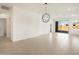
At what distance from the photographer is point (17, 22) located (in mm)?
7605

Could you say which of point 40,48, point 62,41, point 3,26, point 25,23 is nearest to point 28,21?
point 25,23

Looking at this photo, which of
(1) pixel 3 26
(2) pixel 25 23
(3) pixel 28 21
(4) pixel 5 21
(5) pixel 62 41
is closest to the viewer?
(5) pixel 62 41

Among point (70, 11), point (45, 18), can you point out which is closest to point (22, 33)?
point (70, 11)

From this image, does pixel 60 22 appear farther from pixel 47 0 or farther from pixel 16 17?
pixel 47 0

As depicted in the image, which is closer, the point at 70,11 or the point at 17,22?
the point at 70,11

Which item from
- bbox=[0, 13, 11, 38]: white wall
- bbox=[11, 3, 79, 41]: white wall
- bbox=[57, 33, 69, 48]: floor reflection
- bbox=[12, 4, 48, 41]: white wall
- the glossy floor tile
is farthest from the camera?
bbox=[0, 13, 11, 38]: white wall

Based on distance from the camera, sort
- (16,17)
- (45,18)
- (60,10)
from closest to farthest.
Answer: (45,18)
(60,10)
(16,17)

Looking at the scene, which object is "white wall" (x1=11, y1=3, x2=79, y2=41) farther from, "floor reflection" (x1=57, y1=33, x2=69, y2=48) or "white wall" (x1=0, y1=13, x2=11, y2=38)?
"white wall" (x1=0, y1=13, x2=11, y2=38)

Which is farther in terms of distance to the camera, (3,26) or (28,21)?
(3,26)

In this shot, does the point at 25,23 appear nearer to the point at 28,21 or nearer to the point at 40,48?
the point at 28,21

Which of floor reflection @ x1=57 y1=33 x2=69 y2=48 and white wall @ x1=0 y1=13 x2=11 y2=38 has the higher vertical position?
white wall @ x1=0 y1=13 x2=11 y2=38

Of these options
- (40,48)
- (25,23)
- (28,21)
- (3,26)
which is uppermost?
(28,21)

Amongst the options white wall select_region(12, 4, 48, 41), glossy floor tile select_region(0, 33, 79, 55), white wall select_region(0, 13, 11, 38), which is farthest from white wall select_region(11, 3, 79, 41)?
white wall select_region(0, 13, 11, 38)

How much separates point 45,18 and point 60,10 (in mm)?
3433
